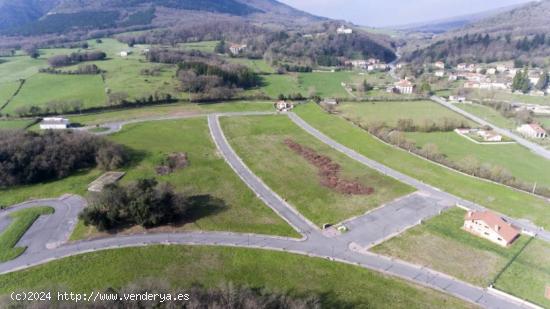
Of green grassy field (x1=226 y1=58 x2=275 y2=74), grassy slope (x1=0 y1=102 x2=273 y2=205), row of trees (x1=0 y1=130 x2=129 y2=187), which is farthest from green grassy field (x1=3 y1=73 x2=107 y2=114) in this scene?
green grassy field (x1=226 y1=58 x2=275 y2=74)

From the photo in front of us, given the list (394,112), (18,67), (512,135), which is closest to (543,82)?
(512,135)

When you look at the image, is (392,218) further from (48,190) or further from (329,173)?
(48,190)

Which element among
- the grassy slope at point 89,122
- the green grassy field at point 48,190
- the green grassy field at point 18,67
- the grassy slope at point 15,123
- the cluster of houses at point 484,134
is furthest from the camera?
the green grassy field at point 18,67

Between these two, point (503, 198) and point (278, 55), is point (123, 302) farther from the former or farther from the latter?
point (278, 55)

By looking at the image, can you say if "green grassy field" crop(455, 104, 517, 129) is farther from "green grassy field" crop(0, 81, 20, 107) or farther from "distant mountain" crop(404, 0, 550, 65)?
"green grassy field" crop(0, 81, 20, 107)

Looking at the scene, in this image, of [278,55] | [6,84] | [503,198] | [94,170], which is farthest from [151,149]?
[278,55]

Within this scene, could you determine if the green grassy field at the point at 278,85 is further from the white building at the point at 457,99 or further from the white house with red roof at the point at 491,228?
the white house with red roof at the point at 491,228

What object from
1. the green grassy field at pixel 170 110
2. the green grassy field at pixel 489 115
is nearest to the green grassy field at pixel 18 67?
the green grassy field at pixel 170 110
